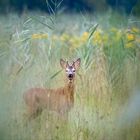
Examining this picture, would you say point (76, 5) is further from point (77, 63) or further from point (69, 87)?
point (69, 87)

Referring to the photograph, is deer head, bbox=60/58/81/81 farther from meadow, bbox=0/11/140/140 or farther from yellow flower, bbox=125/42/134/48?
yellow flower, bbox=125/42/134/48

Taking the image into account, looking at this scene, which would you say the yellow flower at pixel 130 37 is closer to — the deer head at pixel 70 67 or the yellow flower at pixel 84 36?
the yellow flower at pixel 84 36

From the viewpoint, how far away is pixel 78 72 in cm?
455

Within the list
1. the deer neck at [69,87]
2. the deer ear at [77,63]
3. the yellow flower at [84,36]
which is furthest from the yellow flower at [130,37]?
the deer neck at [69,87]

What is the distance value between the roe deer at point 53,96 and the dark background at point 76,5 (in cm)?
47

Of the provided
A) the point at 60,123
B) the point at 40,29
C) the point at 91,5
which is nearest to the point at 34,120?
the point at 60,123

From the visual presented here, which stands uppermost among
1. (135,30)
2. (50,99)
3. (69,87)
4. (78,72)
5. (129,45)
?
(135,30)

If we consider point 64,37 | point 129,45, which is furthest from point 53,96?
point 129,45

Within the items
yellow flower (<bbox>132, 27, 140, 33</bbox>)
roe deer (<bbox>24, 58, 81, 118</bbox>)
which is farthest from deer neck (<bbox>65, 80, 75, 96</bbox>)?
yellow flower (<bbox>132, 27, 140, 33</bbox>)

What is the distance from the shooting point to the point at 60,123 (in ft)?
15.1

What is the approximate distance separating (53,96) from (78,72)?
0.31 m

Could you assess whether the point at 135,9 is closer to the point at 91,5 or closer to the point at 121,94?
the point at 91,5

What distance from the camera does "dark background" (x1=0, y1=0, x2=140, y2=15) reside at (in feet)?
14.7

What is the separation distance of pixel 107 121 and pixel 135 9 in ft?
3.41
